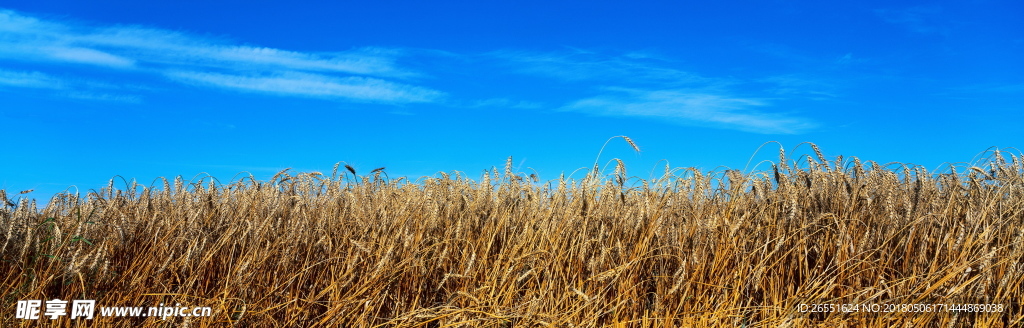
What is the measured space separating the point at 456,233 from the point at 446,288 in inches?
20.2

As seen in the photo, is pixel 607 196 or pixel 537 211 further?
pixel 607 196

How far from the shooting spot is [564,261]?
398cm

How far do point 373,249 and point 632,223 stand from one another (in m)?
1.69

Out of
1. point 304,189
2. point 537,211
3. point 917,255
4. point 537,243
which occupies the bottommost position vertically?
point 917,255

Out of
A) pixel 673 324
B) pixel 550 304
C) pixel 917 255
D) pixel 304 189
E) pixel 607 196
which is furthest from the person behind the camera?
pixel 304 189

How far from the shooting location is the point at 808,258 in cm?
415

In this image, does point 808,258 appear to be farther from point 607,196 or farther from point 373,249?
point 373,249

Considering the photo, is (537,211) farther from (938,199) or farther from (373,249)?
(938,199)

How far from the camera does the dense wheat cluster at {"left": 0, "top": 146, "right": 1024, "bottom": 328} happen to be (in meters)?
3.54

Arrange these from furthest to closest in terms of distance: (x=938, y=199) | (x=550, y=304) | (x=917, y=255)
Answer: (x=938, y=199), (x=917, y=255), (x=550, y=304)

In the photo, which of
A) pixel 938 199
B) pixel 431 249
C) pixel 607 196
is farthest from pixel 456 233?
pixel 938 199

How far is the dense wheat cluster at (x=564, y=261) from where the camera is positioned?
354cm

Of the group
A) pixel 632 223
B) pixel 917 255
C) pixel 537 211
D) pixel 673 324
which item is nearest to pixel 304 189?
pixel 537 211

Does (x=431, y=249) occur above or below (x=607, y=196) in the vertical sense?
below
